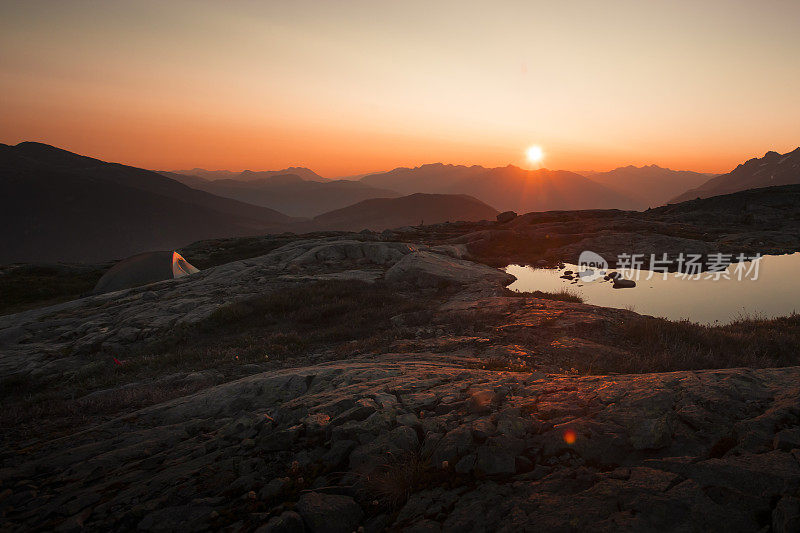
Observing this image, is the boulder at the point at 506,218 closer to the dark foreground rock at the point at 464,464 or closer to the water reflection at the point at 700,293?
the water reflection at the point at 700,293

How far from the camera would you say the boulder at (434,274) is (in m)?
21.1

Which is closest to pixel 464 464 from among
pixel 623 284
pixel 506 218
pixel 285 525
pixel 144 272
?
pixel 285 525

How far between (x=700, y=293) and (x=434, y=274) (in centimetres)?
1706

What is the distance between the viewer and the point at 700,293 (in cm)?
2197

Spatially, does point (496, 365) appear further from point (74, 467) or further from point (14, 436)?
point (14, 436)

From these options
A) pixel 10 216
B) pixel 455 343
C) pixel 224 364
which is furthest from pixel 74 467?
pixel 10 216

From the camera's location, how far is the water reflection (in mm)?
18109

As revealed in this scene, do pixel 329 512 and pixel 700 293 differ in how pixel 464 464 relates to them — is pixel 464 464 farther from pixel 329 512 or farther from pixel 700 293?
pixel 700 293

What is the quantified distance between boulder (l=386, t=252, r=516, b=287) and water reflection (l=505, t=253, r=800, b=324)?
2946 millimetres

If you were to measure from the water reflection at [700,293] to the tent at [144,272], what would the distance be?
1105 inches

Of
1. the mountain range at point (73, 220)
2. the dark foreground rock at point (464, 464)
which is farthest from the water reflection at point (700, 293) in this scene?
the mountain range at point (73, 220)

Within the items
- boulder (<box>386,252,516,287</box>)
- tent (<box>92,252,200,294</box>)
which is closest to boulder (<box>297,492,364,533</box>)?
boulder (<box>386,252,516,287</box>)

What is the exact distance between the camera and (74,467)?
14.8 feet

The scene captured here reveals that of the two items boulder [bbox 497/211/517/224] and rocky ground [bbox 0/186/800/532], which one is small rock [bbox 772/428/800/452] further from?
boulder [bbox 497/211/517/224]
